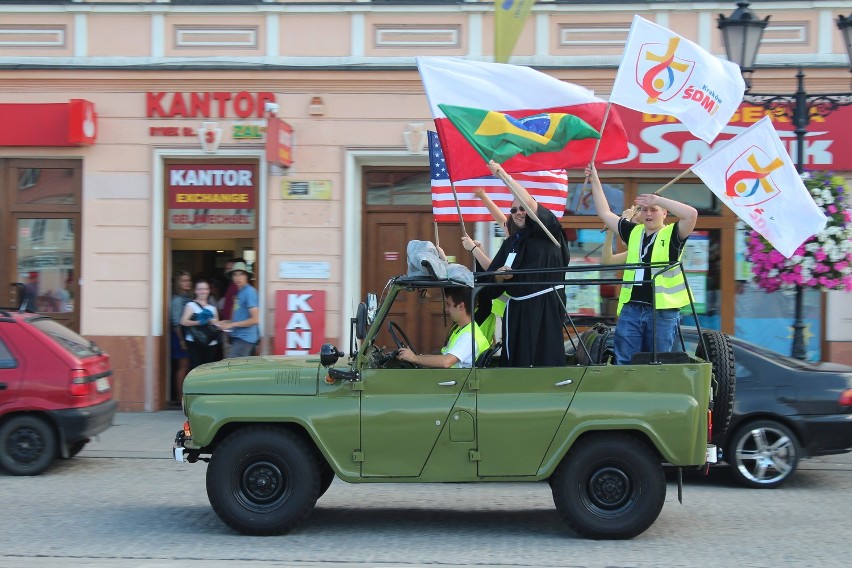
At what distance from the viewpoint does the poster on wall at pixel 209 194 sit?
14.1 metres

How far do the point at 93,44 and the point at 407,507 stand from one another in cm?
882

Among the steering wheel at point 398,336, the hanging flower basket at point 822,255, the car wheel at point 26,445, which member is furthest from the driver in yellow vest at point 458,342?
the hanging flower basket at point 822,255

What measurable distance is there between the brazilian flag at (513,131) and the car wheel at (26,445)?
495 cm

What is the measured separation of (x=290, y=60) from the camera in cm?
1377

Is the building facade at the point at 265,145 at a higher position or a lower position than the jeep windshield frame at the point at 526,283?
higher

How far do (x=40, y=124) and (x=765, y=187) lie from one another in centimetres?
1004

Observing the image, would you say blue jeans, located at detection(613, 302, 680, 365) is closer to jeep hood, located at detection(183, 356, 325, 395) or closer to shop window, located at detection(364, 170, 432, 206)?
jeep hood, located at detection(183, 356, 325, 395)

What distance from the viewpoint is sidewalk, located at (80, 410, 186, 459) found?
10892 millimetres

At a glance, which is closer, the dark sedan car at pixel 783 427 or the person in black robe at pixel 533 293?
the person in black robe at pixel 533 293

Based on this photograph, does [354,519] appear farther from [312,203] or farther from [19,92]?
[19,92]

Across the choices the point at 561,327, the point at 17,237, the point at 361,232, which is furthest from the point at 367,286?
the point at 561,327

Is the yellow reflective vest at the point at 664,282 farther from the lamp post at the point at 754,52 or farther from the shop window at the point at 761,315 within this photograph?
the shop window at the point at 761,315

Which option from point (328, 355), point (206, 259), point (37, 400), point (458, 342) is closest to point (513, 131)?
point (458, 342)

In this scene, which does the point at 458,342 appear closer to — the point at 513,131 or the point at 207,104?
the point at 513,131
